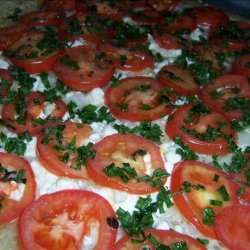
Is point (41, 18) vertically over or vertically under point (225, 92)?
under

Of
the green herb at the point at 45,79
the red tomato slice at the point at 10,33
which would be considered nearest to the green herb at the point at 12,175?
the green herb at the point at 45,79

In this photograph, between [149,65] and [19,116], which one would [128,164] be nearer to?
[19,116]

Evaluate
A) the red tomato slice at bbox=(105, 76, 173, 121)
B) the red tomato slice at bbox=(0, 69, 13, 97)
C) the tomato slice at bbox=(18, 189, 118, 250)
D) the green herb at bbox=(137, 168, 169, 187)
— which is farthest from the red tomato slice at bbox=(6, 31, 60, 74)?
the green herb at bbox=(137, 168, 169, 187)

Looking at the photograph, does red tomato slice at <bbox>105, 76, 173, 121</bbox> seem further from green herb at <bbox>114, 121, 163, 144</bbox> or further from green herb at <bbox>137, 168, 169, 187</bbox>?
green herb at <bbox>137, 168, 169, 187</bbox>

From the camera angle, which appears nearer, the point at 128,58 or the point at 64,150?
the point at 64,150

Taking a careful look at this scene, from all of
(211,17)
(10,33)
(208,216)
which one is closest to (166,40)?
(211,17)

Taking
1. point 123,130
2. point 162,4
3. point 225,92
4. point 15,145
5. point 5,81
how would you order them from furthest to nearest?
point 162,4 → point 225,92 → point 5,81 → point 123,130 → point 15,145

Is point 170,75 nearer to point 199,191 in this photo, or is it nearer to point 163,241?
point 199,191
